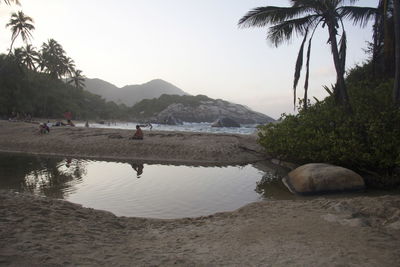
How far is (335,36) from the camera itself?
1292 cm

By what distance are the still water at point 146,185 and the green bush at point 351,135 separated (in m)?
2.09

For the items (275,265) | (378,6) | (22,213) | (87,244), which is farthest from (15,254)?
(378,6)

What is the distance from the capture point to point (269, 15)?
13570mm

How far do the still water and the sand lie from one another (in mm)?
1576

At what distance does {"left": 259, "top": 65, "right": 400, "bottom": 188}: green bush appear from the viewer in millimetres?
11234

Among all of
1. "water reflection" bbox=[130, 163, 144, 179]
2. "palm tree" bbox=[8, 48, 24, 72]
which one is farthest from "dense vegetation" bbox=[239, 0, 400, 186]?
"palm tree" bbox=[8, 48, 24, 72]

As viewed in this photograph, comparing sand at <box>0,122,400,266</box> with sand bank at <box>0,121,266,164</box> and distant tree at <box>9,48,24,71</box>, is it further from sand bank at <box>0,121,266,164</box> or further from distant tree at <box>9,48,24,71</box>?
distant tree at <box>9,48,24,71</box>

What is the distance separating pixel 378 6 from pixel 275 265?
13.9m

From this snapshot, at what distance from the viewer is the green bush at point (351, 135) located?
11234mm

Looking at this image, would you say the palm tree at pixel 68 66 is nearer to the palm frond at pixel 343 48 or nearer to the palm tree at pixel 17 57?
the palm tree at pixel 17 57

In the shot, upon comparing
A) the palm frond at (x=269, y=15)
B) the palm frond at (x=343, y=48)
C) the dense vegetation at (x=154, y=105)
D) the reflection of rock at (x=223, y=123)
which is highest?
the dense vegetation at (x=154, y=105)

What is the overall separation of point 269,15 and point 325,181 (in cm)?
808

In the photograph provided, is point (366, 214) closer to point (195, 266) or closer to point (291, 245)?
point (291, 245)

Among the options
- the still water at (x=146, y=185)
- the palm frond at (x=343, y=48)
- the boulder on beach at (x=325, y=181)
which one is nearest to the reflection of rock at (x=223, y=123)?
the still water at (x=146, y=185)
